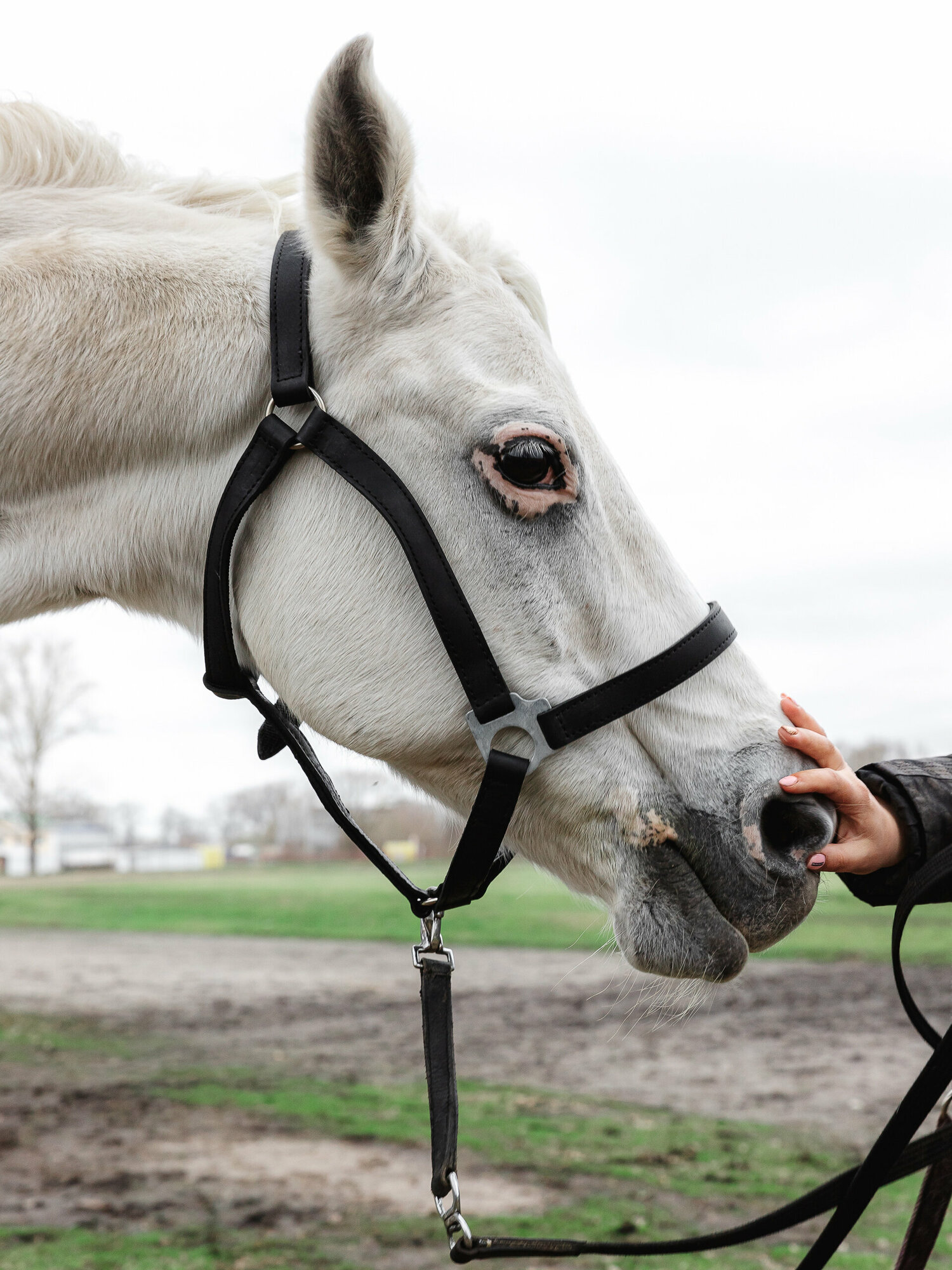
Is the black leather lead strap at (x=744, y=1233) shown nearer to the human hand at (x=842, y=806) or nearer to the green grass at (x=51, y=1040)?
the human hand at (x=842, y=806)

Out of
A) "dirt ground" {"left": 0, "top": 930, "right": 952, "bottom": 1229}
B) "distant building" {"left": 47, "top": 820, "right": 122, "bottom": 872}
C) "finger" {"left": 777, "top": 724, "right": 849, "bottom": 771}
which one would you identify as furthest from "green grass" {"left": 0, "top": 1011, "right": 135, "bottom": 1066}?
"distant building" {"left": 47, "top": 820, "right": 122, "bottom": 872}

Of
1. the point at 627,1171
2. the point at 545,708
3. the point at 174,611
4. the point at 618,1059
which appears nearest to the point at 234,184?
the point at 174,611

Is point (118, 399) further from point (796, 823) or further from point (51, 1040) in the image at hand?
point (51, 1040)

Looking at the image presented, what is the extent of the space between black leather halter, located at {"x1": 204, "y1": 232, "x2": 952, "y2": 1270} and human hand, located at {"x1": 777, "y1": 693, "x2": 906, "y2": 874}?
11 centimetres

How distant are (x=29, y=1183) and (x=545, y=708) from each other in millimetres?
6263

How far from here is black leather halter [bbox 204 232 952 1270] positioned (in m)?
1.95

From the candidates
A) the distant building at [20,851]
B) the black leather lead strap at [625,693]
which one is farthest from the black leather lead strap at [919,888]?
the distant building at [20,851]

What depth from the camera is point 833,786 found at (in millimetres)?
1975

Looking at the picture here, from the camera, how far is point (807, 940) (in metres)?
16.3

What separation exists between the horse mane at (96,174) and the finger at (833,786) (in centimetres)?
165

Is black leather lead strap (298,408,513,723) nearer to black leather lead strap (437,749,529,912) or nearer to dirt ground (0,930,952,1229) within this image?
black leather lead strap (437,749,529,912)

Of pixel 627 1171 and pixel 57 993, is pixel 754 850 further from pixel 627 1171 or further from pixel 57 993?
pixel 57 993

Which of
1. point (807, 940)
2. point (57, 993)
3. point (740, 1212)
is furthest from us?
point (807, 940)

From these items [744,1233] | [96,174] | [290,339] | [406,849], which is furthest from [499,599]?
[406,849]
